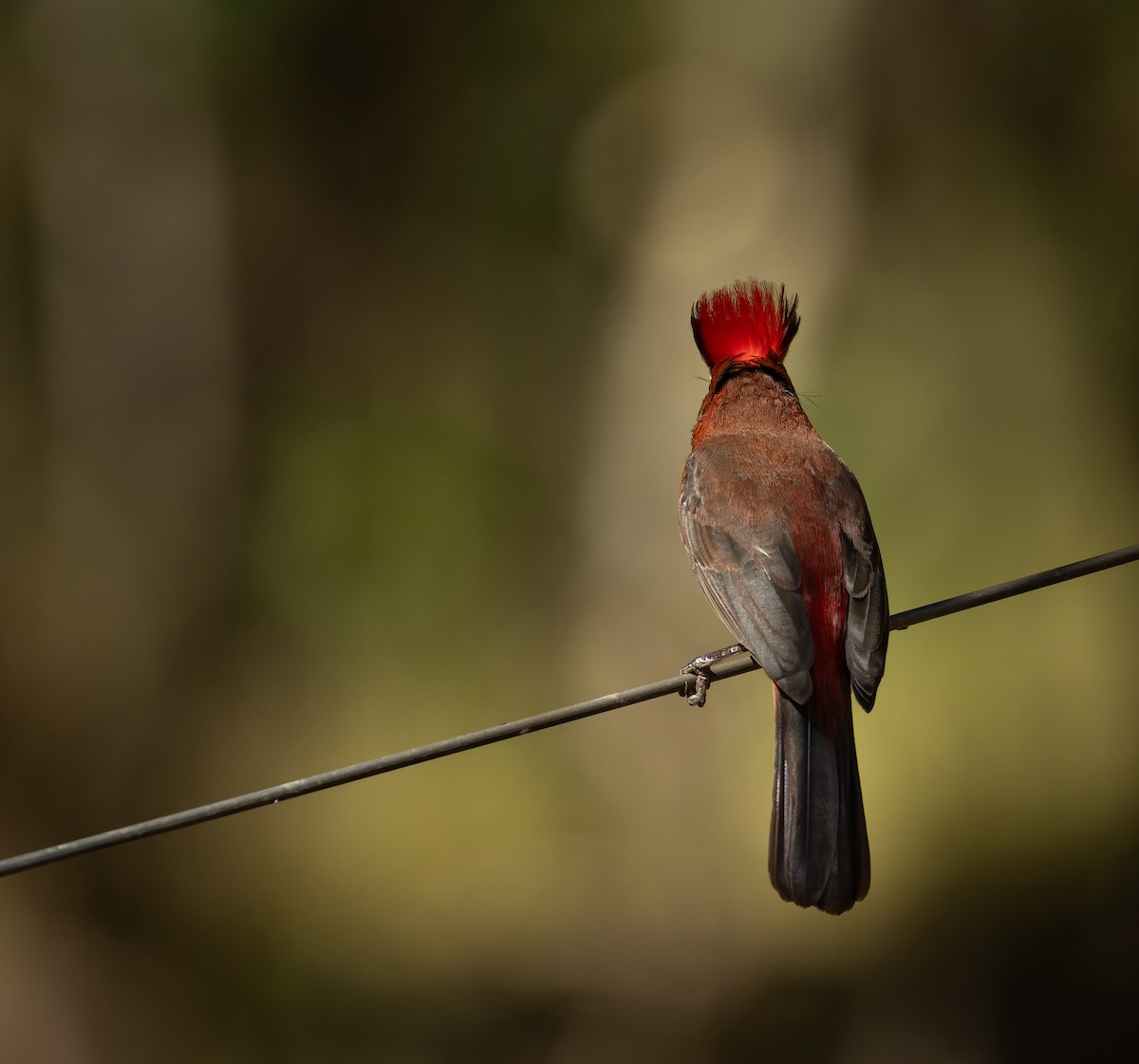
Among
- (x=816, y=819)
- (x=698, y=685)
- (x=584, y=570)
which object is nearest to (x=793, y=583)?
(x=698, y=685)

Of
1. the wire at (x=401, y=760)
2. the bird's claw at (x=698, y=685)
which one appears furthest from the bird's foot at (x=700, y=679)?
the wire at (x=401, y=760)

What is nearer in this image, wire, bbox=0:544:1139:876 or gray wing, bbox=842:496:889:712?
wire, bbox=0:544:1139:876

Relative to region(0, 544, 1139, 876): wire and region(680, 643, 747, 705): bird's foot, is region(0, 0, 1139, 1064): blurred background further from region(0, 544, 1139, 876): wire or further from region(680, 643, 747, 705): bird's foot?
region(0, 544, 1139, 876): wire

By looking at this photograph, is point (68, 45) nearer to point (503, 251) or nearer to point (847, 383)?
point (503, 251)

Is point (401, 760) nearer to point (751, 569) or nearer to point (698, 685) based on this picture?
point (698, 685)

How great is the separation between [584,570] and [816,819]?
5.27 meters

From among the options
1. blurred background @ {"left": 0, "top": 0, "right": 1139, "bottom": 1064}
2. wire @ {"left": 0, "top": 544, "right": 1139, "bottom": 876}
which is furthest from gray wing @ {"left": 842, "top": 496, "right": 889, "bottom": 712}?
blurred background @ {"left": 0, "top": 0, "right": 1139, "bottom": 1064}

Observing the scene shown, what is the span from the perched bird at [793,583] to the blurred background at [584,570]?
3364mm

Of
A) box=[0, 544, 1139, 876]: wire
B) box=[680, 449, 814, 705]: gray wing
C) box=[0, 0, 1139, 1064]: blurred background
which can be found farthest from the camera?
box=[0, 0, 1139, 1064]: blurred background

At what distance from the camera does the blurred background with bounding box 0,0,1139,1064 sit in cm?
729

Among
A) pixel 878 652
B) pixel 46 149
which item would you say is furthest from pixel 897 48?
pixel 878 652

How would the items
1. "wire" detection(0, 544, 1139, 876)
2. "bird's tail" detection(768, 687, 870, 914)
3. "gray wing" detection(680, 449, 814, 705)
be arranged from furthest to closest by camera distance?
1. "gray wing" detection(680, 449, 814, 705)
2. "bird's tail" detection(768, 687, 870, 914)
3. "wire" detection(0, 544, 1139, 876)

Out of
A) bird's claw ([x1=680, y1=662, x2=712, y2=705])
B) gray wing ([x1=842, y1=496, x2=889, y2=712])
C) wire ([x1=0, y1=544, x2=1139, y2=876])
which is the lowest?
wire ([x1=0, y1=544, x2=1139, y2=876])

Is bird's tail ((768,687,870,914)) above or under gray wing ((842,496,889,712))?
under
